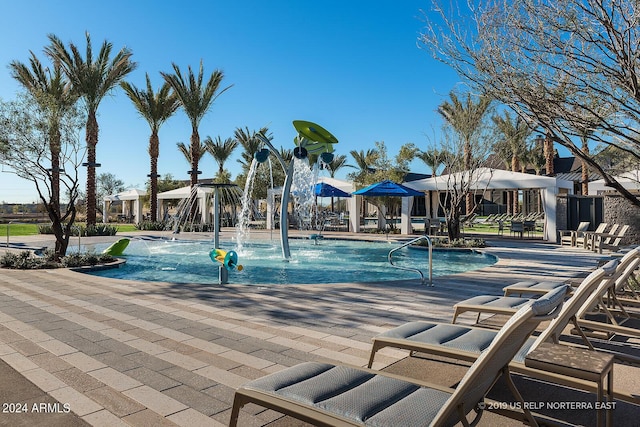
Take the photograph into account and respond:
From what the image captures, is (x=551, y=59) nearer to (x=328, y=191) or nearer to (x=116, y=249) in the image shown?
(x=116, y=249)

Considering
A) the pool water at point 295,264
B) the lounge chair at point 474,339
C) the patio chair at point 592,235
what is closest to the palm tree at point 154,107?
the pool water at point 295,264

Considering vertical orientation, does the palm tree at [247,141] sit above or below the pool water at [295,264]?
above

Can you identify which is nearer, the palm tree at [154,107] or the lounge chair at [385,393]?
the lounge chair at [385,393]

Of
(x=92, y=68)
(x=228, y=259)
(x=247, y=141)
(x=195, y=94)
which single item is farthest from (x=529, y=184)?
(x=247, y=141)

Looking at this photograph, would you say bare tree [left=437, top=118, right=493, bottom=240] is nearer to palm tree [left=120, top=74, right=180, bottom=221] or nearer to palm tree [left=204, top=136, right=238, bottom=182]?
palm tree [left=120, top=74, right=180, bottom=221]

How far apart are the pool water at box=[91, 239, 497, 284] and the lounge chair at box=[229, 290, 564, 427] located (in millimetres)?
6898

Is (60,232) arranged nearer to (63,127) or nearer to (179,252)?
(63,127)

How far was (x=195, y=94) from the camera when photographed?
27.6 meters

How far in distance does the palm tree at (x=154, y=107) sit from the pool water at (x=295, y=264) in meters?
12.3

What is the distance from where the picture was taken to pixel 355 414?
210cm

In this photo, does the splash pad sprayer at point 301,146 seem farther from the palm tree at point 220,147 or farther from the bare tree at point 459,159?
the palm tree at point 220,147

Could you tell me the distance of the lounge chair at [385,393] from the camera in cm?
205

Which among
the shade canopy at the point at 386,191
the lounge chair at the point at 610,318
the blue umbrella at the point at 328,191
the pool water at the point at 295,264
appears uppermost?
the blue umbrella at the point at 328,191

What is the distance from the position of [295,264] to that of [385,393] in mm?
9963
